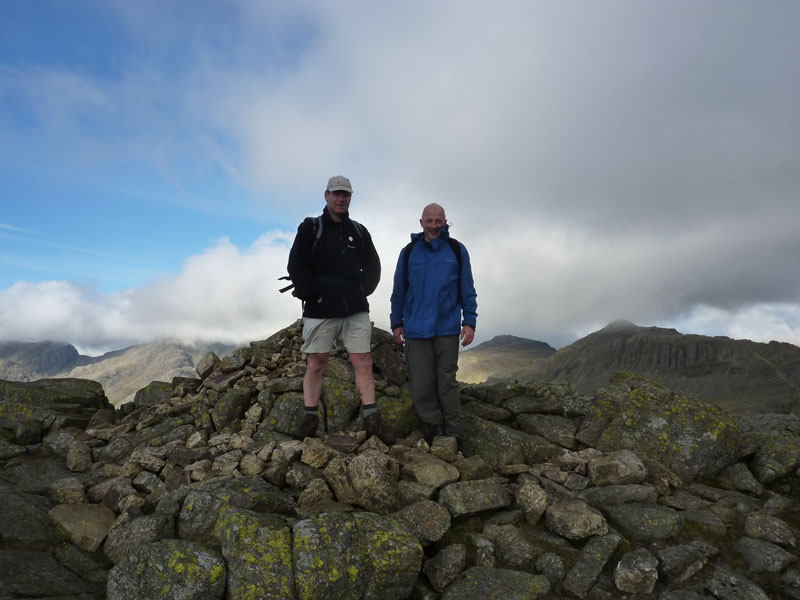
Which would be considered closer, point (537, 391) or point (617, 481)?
point (617, 481)

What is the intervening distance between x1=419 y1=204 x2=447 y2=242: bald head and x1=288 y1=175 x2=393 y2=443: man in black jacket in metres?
1.36

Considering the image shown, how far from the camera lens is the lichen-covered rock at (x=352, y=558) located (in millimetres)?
6094

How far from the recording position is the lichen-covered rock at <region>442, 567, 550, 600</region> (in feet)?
20.7

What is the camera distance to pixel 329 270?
9.81 meters

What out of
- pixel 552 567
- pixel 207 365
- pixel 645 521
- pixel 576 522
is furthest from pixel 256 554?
pixel 207 365

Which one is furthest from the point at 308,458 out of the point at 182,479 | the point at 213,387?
the point at 213,387

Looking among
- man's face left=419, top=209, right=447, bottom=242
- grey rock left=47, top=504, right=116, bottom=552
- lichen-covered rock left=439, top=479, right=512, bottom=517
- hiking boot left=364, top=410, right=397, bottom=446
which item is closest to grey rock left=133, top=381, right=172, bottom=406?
grey rock left=47, top=504, right=116, bottom=552

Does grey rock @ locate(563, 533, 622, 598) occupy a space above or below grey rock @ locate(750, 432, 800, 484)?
below

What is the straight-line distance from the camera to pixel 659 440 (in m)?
10.1

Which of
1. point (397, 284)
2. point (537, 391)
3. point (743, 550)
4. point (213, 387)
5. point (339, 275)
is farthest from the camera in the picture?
point (537, 391)

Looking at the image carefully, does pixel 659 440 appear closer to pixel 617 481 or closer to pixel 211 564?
pixel 617 481

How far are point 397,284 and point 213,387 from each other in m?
5.71

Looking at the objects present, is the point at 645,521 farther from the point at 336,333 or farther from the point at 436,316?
the point at 336,333

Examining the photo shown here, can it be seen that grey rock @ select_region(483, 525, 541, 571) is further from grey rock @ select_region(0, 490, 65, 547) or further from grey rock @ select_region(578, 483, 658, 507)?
grey rock @ select_region(0, 490, 65, 547)
